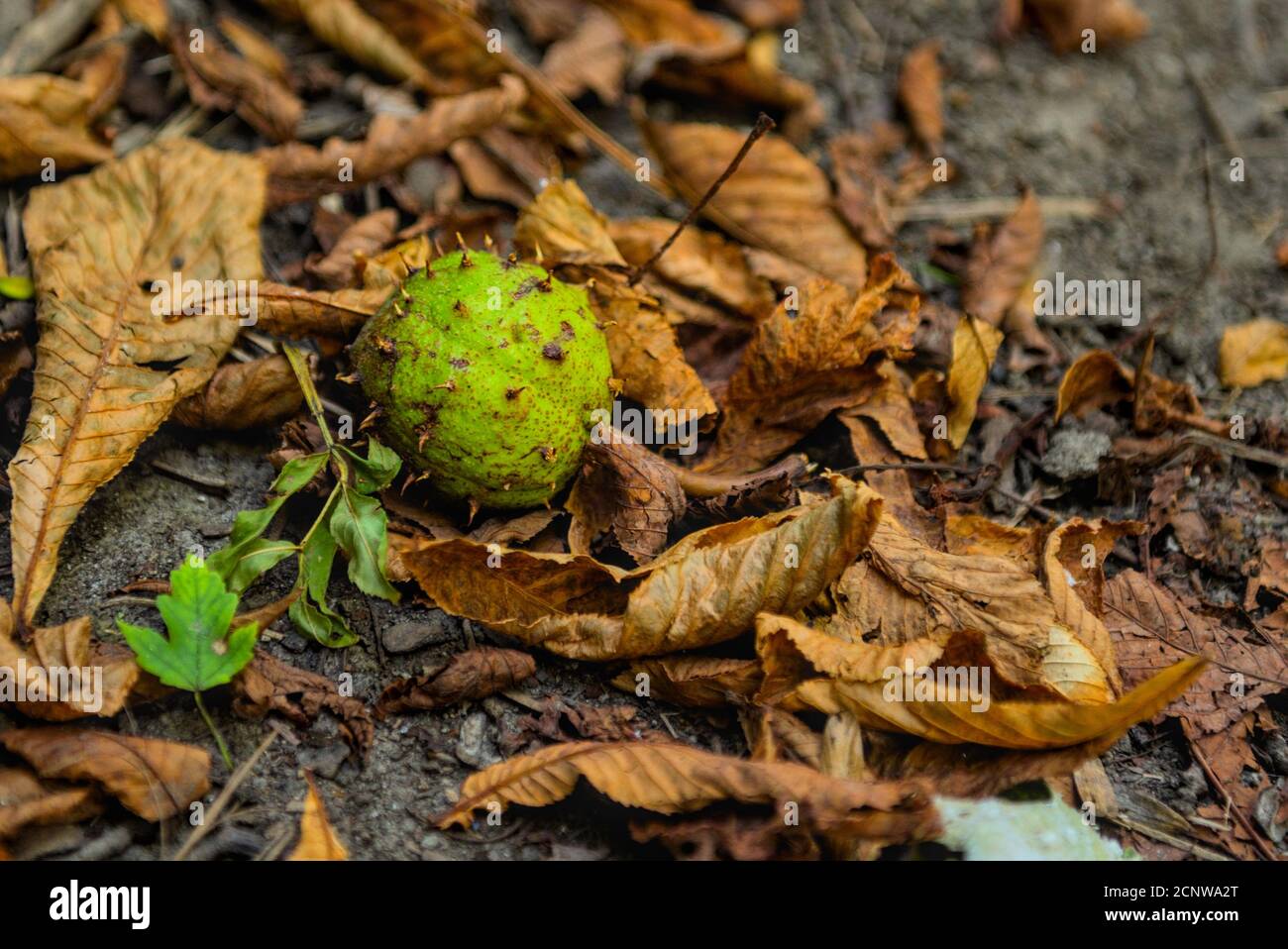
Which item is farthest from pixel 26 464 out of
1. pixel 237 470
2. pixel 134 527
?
pixel 237 470

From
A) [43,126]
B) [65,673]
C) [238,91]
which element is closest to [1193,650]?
[65,673]

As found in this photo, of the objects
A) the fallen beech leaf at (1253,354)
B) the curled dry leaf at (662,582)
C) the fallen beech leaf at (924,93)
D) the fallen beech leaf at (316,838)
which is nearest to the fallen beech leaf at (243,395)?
the curled dry leaf at (662,582)

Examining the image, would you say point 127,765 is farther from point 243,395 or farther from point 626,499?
point 626,499

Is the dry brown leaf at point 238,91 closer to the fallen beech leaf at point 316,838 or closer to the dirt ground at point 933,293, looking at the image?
the dirt ground at point 933,293

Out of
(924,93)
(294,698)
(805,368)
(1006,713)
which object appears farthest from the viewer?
(924,93)

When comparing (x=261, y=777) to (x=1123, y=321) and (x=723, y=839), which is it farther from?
(x=1123, y=321)

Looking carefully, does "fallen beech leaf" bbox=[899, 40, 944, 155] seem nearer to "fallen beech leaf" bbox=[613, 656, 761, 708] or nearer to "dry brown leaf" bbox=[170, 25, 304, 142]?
"dry brown leaf" bbox=[170, 25, 304, 142]

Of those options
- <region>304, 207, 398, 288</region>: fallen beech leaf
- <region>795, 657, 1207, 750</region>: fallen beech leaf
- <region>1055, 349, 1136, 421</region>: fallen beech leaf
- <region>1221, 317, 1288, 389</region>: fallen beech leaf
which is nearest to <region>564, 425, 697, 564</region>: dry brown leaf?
<region>795, 657, 1207, 750</region>: fallen beech leaf
